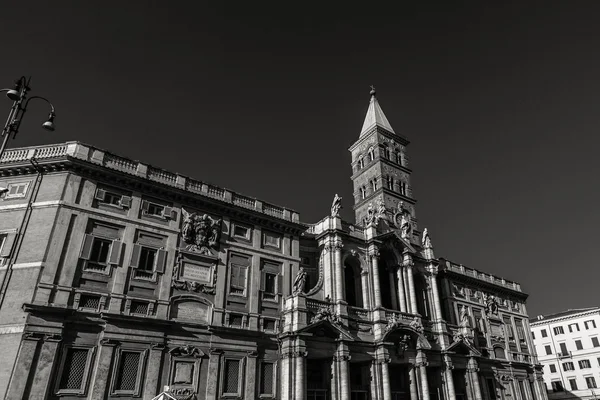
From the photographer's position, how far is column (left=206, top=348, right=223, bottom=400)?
2397 cm

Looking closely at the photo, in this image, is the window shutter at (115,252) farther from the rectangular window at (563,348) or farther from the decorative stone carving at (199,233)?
the rectangular window at (563,348)

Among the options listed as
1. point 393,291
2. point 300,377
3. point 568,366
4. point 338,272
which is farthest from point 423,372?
point 568,366

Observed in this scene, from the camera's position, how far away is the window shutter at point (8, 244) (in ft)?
72.1

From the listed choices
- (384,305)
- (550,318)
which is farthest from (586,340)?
(384,305)

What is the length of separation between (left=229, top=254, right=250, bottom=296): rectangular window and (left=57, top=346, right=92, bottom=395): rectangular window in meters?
9.20

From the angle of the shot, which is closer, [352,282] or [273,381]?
[273,381]

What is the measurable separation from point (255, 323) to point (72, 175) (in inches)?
565

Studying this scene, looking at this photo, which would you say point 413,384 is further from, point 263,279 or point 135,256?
point 135,256

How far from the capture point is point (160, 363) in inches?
908

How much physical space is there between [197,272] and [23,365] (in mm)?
10089

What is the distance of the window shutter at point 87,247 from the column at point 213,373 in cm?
899

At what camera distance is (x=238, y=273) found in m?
28.2

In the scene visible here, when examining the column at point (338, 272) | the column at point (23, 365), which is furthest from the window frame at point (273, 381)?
the column at point (23, 365)

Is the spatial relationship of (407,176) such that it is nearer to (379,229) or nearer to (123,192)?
(379,229)
